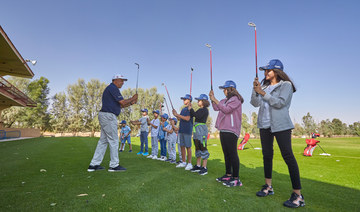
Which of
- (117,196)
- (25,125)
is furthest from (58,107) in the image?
(117,196)

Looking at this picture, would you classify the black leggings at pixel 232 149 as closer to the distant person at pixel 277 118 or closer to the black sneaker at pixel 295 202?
the distant person at pixel 277 118

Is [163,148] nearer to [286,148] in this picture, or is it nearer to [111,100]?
[111,100]

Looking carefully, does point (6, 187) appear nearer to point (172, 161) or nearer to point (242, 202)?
point (242, 202)

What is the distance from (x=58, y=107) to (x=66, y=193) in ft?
173

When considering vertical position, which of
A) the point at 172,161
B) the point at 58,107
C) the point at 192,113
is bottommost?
the point at 172,161

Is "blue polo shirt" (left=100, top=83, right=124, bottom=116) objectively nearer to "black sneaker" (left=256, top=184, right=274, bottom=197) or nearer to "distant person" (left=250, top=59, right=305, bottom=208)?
"distant person" (left=250, top=59, right=305, bottom=208)

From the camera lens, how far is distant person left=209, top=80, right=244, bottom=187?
12.5 ft

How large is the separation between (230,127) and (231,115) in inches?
9.6

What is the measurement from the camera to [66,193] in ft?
9.89

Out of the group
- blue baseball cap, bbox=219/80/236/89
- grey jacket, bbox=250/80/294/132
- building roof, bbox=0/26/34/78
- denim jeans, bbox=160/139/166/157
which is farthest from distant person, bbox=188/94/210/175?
building roof, bbox=0/26/34/78

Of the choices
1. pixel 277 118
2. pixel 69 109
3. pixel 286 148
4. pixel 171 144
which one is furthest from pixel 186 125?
pixel 69 109

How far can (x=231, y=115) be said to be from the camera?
155 inches

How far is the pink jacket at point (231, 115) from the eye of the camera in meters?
3.87

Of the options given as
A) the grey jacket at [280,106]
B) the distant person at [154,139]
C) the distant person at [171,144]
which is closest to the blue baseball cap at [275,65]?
the grey jacket at [280,106]
